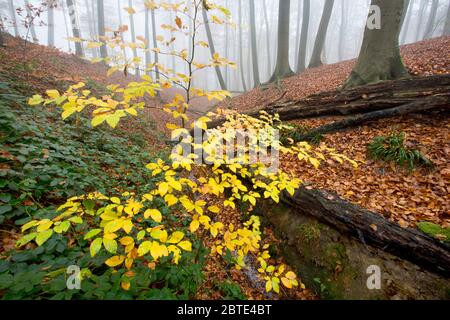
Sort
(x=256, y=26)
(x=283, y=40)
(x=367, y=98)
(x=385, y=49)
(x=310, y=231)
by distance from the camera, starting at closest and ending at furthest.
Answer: (x=310, y=231) → (x=367, y=98) → (x=385, y=49) → (x=283, y=40) → (x=256, y=26)

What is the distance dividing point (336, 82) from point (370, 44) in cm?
182

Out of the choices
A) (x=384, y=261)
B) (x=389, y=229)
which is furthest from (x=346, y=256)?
(x=389, y=229)

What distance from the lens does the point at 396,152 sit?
422 centimetres

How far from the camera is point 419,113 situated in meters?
4.79

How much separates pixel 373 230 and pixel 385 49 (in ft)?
17.7

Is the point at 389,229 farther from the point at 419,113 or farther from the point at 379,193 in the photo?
the point at 419,113

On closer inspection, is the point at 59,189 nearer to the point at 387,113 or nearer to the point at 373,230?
the point at 373,230

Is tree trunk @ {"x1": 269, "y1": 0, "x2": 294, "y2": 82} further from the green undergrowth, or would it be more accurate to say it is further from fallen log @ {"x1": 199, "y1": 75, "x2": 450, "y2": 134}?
the green undergrowth

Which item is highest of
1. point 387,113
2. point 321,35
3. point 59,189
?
point 321,35

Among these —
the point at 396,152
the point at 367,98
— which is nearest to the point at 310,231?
the point at 396,152

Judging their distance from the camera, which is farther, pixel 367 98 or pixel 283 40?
pixel 283 40

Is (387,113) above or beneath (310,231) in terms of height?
above

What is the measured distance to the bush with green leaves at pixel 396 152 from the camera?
399 cm

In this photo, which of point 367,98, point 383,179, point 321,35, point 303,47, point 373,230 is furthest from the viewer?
point 303,47
